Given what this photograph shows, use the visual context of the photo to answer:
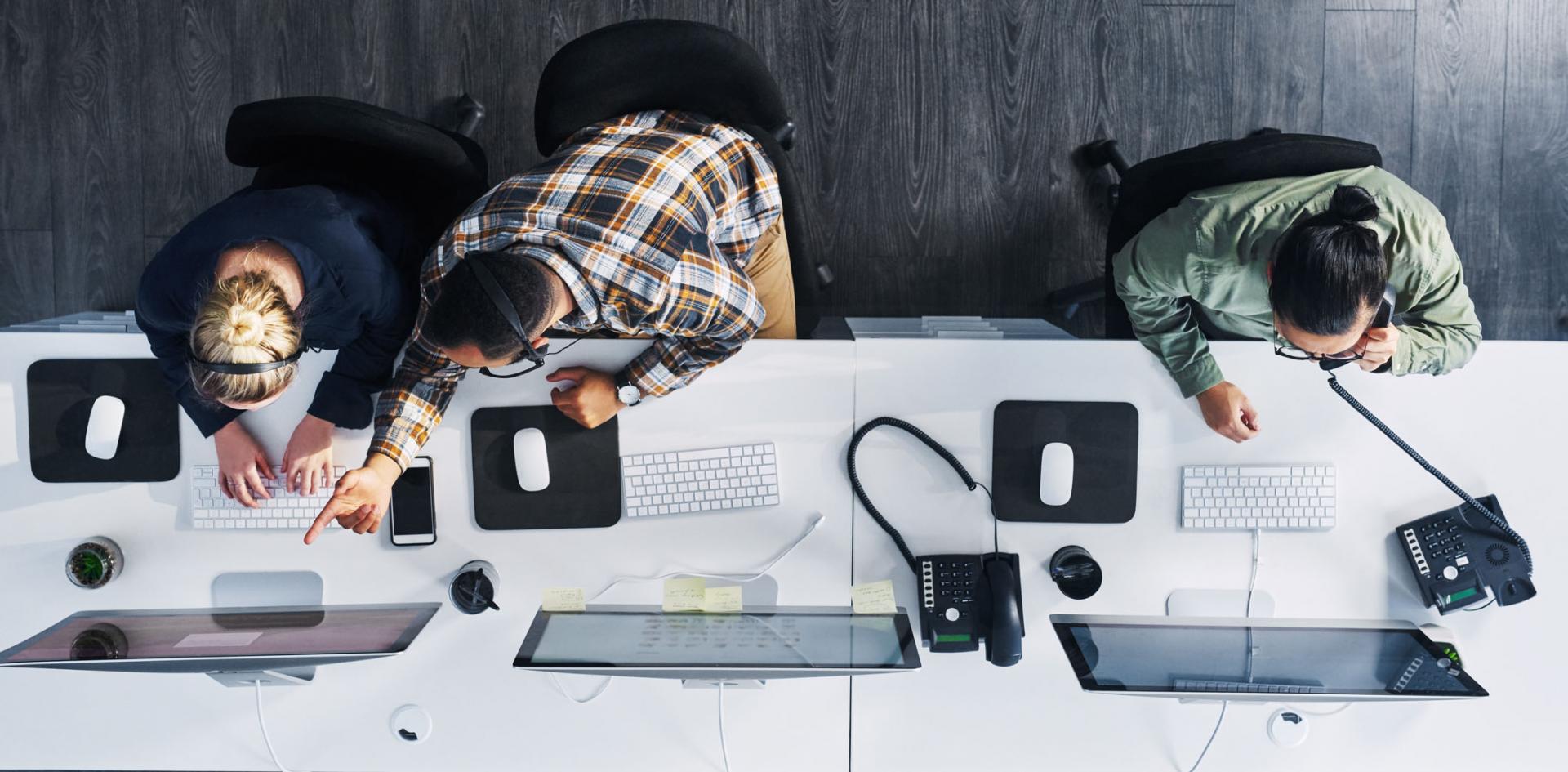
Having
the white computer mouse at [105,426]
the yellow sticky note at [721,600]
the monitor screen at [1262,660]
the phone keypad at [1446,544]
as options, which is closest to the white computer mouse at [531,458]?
the yellow sticky note at [721,600]

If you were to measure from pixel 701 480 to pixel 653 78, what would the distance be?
0.70m

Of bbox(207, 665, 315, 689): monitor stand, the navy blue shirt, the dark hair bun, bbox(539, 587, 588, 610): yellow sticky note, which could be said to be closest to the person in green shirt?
the dark hair bun

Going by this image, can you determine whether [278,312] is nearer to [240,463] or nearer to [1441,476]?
[240,463]

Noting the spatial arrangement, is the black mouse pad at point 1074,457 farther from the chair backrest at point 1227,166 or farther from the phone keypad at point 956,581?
the chair backrest at point 1227,166

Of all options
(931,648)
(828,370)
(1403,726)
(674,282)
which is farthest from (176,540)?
(1403,726)

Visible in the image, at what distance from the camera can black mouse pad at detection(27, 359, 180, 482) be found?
158cm

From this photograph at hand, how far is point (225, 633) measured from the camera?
1.50 m

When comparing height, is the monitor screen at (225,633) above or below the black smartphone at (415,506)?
below

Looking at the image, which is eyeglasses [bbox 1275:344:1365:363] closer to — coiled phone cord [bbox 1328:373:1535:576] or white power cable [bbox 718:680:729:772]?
coiled phone cord [bbox 1328:373:1535:576]

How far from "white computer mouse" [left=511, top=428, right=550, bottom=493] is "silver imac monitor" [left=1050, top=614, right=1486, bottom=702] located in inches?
36.2

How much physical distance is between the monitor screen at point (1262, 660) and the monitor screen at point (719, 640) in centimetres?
30

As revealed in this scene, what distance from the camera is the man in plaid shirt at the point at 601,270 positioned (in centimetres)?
123

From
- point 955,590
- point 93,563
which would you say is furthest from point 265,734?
point 955,590

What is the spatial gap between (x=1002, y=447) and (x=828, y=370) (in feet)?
1.16
